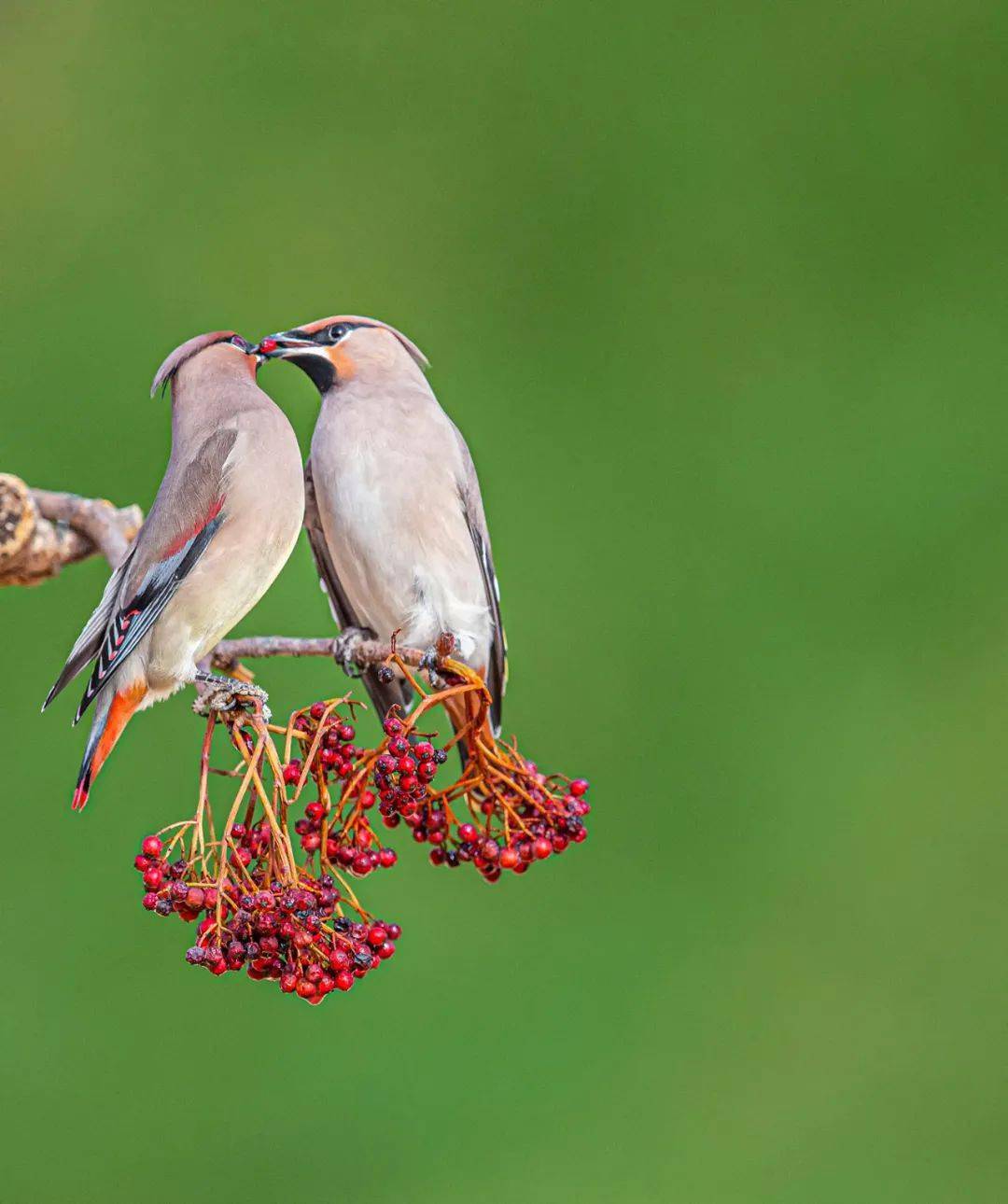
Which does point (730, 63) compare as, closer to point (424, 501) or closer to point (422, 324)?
point (422, 324)

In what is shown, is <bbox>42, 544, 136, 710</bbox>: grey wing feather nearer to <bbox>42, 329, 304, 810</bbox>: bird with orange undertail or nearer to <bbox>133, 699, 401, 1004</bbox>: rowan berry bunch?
<bbox>42, 329, 304, 810</bbox>: bird with orange undertail

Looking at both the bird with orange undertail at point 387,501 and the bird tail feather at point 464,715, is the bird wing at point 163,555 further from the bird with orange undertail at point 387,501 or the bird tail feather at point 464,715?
the bird tail feather at point 464,715

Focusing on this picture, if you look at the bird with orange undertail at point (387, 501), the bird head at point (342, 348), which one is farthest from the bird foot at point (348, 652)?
the bird head at point (342, 348)

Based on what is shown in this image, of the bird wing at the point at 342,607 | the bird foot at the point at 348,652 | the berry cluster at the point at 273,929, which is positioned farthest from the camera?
the bird wing at the point at 342,607

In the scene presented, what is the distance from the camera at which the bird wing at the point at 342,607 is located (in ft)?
5.22

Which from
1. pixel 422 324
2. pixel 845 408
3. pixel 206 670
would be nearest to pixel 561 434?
pixel 422 324

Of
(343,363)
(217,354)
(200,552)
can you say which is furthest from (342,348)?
(200,552)

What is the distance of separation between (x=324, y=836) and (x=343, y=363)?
0.48 m

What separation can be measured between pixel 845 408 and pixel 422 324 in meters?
0.91

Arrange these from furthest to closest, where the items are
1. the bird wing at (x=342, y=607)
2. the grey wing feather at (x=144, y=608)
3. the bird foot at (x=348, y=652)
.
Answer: the bird wing at (x=342, y=607)
the bird foot at (x=348, y=652)
the grey wing feather at (x=144, y=608)

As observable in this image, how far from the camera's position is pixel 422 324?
330 cm

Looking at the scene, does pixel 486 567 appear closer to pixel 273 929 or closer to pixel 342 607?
pixel 342 607

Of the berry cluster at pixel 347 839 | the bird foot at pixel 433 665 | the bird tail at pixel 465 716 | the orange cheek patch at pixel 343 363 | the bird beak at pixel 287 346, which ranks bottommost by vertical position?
the berry cluster at pixel 347 839

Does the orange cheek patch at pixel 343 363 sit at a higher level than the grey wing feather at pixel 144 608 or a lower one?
higher
